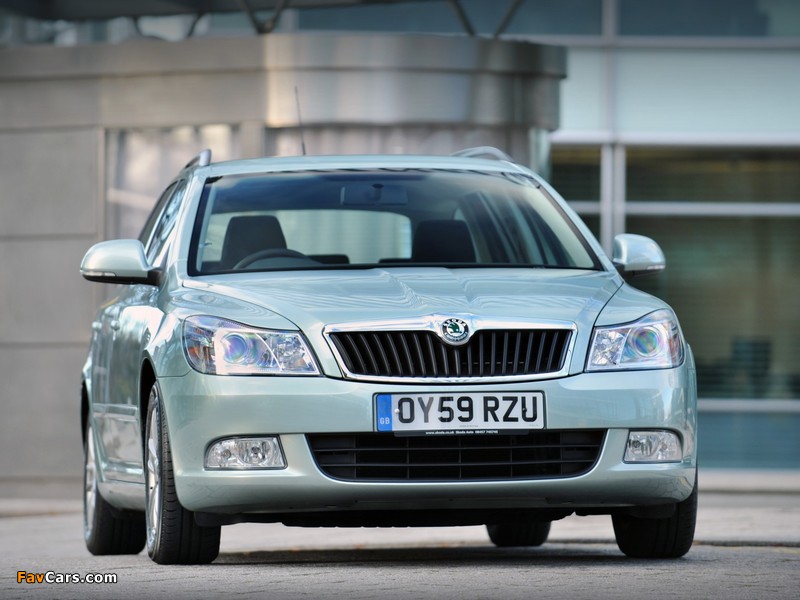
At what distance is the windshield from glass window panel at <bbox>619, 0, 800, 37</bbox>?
12.0m

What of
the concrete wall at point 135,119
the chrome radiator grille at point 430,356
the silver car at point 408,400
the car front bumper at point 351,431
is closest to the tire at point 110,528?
the silver car at point 408,400

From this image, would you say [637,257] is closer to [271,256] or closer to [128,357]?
[271,256]

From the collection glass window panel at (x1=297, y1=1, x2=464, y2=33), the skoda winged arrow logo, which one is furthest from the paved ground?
glass window panel at (x1=297, y1=1, x2=464, y2=33)

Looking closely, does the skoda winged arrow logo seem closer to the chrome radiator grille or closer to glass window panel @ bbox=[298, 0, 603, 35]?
the chrome radiator grille

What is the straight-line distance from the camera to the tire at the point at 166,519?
7.14 meters

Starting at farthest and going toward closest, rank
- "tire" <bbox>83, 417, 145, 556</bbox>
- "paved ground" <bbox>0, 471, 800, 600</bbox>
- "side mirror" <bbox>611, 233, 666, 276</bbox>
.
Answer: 1. "tire" <bbox>83, 417, 145, 556</bbox>
2. "side mirror" <bbox>611, 233, 666, 276</bbox>
3. "paved ground" <bbox>0, 471, 800, 600</bbox>

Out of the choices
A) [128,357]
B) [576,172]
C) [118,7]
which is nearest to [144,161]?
[118,7]

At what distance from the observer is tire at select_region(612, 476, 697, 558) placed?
7492 mm

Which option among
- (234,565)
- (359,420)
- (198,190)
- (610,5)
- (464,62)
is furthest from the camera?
(610,5)

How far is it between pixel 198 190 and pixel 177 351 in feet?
4.82

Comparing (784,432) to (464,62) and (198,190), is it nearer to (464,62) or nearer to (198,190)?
(464,62)

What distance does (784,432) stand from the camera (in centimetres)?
2047

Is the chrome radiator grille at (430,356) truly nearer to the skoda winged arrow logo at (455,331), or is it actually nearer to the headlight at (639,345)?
the skoda winged arrow logo at (455,331)

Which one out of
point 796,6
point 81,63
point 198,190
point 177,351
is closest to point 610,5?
point 796,6
